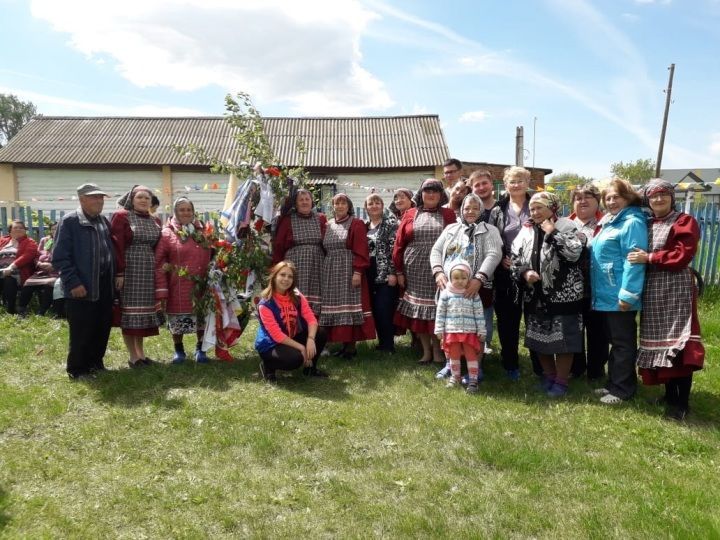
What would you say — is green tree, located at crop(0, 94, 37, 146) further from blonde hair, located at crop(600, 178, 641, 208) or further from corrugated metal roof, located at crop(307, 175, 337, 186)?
blonde hair, located at crop(600, 178, 641, 208)

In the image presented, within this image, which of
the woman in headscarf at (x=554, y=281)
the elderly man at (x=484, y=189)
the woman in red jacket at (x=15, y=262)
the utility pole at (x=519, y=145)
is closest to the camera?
the woman in headscarf at (x=554, y=281)

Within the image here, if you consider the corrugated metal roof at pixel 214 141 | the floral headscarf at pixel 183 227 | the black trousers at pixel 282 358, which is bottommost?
the black trousers at pixel 282 358

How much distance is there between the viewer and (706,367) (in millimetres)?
5453

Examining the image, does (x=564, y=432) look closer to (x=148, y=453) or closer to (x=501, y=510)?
(x=501, y=510)

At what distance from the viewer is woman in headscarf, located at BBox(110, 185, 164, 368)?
17.9 ft

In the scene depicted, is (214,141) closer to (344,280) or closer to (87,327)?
(344,280)

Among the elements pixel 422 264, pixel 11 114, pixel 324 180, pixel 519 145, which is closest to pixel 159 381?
Result: pixel 422 264

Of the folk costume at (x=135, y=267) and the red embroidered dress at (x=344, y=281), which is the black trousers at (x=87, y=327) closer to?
the folk costume at (x=135, y=267)

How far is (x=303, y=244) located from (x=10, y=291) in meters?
5.63

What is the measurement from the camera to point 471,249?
497 centimetres

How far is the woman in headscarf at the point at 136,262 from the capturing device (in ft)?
17.9

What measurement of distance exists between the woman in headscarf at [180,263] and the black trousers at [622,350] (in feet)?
12.6

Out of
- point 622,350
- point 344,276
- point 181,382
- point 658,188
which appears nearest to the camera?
point 658,188

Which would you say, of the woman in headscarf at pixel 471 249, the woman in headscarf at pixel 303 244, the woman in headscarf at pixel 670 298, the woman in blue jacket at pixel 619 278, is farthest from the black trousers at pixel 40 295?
the woman in headscarf at pixel 670 298
